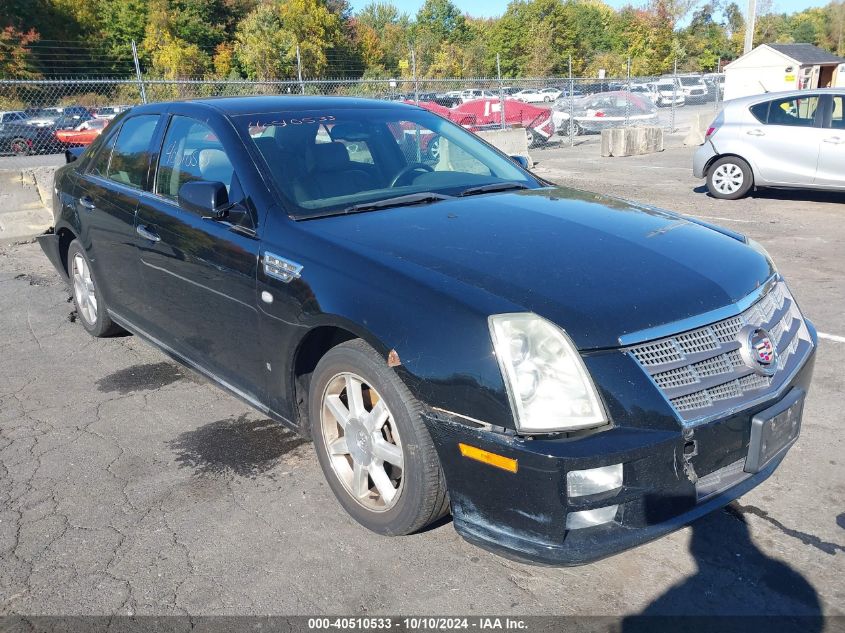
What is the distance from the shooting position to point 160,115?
14.4 feet

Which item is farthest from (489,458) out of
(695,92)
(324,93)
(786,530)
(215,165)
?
(695,92)

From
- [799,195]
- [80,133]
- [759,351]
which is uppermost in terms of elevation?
[80,133]

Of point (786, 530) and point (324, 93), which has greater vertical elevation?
point (324, 93)

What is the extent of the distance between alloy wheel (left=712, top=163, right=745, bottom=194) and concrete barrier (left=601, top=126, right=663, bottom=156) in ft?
25.0

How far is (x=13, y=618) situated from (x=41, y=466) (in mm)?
1272

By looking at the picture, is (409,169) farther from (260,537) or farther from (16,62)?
(16,62)

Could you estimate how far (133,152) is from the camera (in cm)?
460

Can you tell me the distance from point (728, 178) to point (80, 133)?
1619 cm

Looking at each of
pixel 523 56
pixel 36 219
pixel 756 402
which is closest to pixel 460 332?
pixel 756 402

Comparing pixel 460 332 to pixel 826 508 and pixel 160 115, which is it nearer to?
pixel 826 508

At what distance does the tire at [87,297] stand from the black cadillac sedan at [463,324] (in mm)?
1126

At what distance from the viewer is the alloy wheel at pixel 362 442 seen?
113 inches

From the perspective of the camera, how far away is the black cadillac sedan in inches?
93.8

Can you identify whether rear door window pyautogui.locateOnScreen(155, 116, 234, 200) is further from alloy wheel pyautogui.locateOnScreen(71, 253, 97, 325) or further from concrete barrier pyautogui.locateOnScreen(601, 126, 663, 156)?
concrete barrier pyautogui.locateOnScreen(601, 126, 663, 156)
